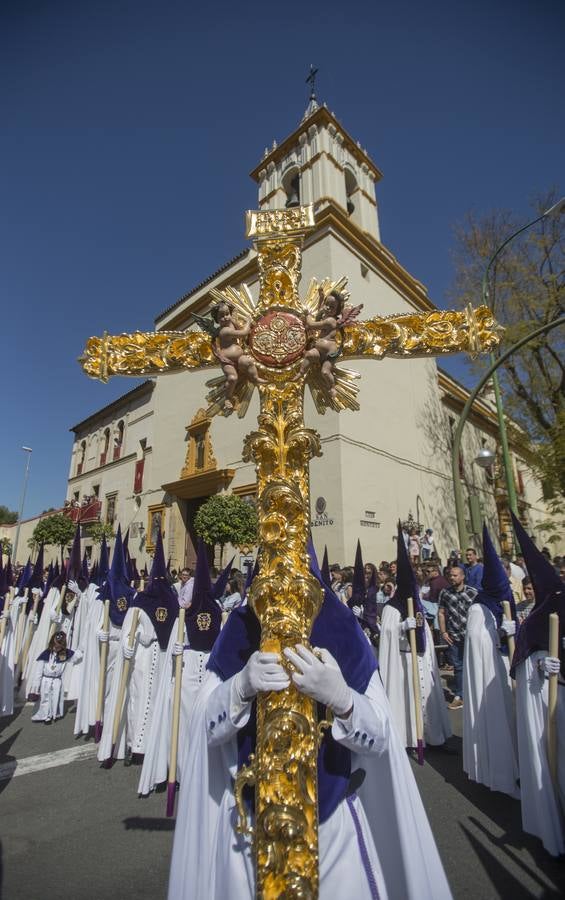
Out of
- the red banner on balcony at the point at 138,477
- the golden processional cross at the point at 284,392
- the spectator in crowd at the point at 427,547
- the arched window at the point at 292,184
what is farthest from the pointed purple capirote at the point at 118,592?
the arched window at the point at 292,184

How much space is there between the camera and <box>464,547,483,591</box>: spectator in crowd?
23.6ft

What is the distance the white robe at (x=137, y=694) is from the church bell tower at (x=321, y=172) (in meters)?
18.4

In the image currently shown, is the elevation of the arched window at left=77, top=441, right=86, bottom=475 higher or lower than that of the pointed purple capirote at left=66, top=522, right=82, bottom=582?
higher

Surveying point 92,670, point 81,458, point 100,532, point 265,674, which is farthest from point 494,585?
point 81,458

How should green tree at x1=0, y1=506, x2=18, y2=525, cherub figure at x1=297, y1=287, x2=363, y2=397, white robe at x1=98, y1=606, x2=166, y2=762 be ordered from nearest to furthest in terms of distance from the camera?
cherub figure at x1=297, y1=287, x2=363, y2=397 < white robe at x1=98, y1=606, x2=166, y2=762 < green tree at x1=0, y1=506, x2=18, y2=525

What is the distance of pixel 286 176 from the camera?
21516 millimetres

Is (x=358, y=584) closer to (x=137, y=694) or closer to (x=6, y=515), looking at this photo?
(x=137, y=694)

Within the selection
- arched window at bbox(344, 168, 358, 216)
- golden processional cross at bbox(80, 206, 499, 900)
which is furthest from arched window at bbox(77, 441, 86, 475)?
golden processional cross at bbox(80, 206, 499, 900)

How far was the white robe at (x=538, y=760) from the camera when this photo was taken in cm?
323

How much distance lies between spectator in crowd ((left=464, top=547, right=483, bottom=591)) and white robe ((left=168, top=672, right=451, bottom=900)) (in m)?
5.70

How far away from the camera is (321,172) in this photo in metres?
19.5

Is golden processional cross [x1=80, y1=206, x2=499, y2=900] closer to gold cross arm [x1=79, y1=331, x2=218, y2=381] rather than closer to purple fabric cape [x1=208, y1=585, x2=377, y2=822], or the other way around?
gold cross arm [x1=79, y1=331, x2=218, y2=381]

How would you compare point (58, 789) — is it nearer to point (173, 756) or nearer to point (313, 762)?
point (173, 756)

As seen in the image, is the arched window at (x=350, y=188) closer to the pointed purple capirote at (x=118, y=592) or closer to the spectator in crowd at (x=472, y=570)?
the spectator in crowd at (x=472, y=570)
